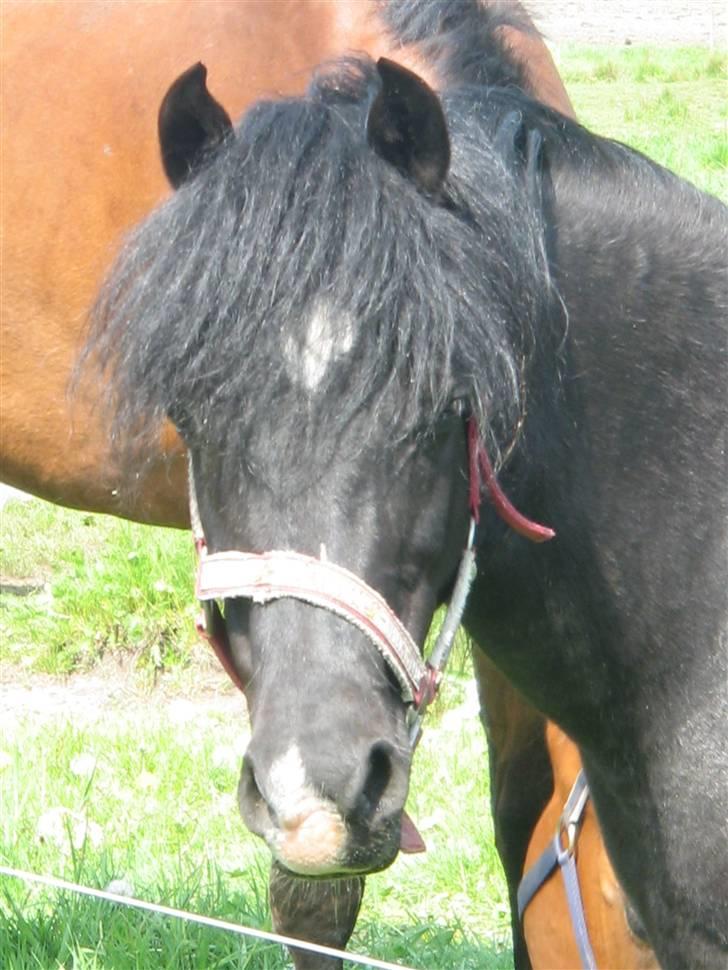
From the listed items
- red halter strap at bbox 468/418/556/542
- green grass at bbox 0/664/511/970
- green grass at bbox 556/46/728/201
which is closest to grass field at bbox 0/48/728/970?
green grass at bbox 0/664/511/970

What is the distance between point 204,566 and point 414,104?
0.57 meters

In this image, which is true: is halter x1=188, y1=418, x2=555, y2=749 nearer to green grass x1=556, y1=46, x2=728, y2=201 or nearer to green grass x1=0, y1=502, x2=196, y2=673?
green grass x1=0, y1=502, x2=196, y2=673

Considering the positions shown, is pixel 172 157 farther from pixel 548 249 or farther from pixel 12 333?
pixel 12 333

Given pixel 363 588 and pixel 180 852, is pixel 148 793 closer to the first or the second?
pixel 180 852

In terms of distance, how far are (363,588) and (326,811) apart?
238 mm

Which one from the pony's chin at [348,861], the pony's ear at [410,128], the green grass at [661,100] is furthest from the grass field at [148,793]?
the green grass at [661,100]

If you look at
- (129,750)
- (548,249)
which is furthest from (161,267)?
(129,750)

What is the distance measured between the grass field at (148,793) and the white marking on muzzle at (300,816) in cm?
98

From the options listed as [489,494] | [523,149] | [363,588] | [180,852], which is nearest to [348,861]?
[363,588]

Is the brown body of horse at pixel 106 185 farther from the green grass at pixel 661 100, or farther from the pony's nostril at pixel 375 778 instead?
the green grass at pixel 661 100

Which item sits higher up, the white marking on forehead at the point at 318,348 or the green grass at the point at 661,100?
the white marking on forehead at the point at 318,348

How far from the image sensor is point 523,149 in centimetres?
192

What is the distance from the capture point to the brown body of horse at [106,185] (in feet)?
9.68

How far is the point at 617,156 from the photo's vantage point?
205 cm
